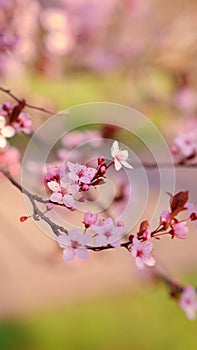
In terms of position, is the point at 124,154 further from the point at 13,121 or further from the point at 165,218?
the point at 13,121

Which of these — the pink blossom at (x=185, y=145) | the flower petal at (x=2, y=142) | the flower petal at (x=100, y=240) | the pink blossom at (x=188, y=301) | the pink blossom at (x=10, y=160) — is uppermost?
the pink blossom at (x=185, y=145)

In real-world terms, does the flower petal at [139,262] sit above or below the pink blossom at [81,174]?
below

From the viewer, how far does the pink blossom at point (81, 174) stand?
1130 mm

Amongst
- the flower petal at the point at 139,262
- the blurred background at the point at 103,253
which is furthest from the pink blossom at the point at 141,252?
the blurred background at the point at 103,253

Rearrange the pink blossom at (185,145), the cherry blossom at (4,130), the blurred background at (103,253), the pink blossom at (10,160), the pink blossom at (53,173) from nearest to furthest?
Answer: the pink blossom at (53,173), the cherry blossom at (4,130), the pink blossom at (185,145), the pink blossom at (10,160), the blurred background at (103,253)

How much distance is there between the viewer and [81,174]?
3.74 ft

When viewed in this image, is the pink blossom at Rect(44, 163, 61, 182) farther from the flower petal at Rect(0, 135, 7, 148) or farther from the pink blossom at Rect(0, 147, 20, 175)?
the pink blossom at Rect(0, 147, 20, 175)

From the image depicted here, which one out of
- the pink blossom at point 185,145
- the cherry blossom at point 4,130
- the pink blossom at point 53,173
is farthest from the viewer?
the pink blossom at point 185,145

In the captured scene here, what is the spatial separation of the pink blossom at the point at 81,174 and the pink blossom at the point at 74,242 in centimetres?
9

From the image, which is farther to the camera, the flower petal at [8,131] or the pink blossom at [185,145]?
the pink blossom at [185,145]

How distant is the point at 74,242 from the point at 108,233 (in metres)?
0.06

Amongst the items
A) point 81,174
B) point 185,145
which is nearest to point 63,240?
point 81,174

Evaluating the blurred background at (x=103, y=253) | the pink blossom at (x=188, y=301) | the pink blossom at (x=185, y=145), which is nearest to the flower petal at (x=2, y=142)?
the pink blossom at (x=185, y=145)

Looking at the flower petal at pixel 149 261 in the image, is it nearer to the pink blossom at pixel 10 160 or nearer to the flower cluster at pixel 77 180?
the flower cluster at pixel 77 180
